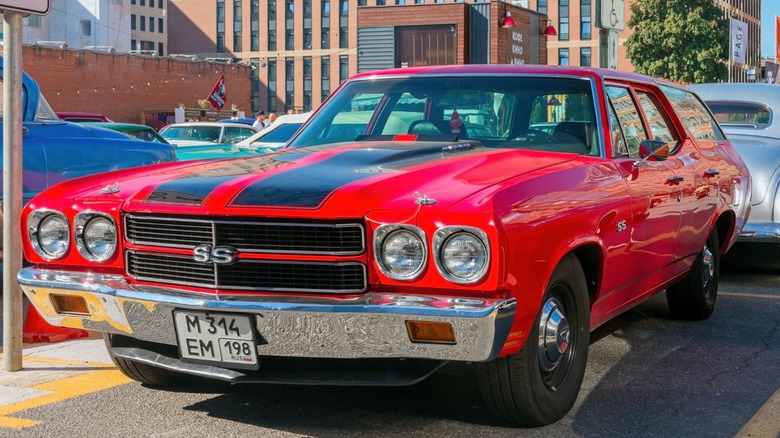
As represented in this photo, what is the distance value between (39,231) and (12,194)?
90 cm

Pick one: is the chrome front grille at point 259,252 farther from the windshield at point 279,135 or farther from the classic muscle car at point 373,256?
the windshield at point 279,135

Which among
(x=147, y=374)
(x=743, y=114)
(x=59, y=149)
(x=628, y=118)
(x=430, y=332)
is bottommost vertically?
(x=147, y=374)

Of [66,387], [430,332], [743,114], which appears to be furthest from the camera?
[743,114]

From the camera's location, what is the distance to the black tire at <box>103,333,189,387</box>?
4852mm

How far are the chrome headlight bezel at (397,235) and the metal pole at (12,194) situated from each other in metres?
2.25

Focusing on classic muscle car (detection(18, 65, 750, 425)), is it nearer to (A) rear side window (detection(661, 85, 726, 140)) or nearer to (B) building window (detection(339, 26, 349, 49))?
(A) rear side window (detection(661, 85, 726, 140))

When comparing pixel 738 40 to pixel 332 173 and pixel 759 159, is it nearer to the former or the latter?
pixel 759 159

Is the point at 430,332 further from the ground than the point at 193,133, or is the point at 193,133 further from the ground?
the point at 193,133

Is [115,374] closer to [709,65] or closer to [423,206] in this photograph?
[423,206]

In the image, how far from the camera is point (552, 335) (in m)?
4.23

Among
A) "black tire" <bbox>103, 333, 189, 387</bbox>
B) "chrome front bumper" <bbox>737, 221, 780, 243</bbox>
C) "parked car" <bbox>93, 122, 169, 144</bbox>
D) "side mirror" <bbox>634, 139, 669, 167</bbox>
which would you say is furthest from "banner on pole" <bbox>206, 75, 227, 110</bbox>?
"black tire" <bbox>103, 333, 189, 387</bbox>

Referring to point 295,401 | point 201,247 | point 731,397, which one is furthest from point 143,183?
point 731,397

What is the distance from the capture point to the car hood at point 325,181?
3859 millimetres

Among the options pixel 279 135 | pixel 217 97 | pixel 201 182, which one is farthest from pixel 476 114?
pixel 217 97
